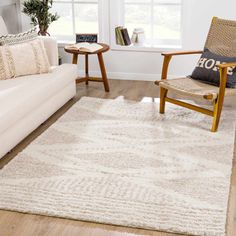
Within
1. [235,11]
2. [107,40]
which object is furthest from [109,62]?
[235,11]

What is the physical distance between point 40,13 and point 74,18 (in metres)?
0.51

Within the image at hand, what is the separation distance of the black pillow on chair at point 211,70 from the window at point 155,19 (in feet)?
3.51

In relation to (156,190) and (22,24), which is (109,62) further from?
(156,190)

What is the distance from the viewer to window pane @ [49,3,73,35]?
205 inches

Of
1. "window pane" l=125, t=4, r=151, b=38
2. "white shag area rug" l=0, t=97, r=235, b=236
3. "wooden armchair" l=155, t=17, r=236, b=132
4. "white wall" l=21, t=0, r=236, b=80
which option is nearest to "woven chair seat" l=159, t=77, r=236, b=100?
"wooden armchair" l=155, t=17, r=236, b=132

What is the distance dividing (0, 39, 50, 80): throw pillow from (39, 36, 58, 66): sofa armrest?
0.17 m

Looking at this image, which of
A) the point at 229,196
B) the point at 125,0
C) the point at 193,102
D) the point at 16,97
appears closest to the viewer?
the point at 229,196

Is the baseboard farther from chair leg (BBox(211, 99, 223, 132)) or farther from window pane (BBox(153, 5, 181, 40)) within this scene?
chair leg (BBox(211, 99, 223, 132))

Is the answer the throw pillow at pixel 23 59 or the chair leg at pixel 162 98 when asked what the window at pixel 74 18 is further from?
the chair leg at pixel 162 98

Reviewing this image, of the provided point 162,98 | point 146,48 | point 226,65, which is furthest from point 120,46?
Answer: point 226,65

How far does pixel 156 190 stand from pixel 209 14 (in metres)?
2.51

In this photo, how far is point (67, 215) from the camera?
2.51 metres

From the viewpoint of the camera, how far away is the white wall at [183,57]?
463 centimetres

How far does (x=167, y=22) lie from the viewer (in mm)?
4953
